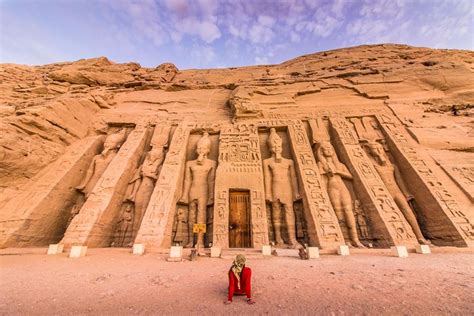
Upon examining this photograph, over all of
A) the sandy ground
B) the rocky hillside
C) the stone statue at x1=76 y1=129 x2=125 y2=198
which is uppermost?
the rocky hillside

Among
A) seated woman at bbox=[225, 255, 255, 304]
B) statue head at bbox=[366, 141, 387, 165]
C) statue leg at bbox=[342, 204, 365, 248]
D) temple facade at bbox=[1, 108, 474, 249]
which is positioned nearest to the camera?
seated woman at bbox=[225, 255, 255, 304]

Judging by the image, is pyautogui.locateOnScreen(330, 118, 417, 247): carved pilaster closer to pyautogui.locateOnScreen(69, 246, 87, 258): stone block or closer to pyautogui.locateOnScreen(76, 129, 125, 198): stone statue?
pyautogui.locateOnScreen(69, 246, 87, 258): stone block

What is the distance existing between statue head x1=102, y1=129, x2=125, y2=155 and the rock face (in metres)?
0.06

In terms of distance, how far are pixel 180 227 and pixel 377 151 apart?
8695 mm

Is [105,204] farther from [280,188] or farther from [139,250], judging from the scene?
[280,188]

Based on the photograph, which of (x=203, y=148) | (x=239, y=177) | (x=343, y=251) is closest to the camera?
(x=343, y=251)

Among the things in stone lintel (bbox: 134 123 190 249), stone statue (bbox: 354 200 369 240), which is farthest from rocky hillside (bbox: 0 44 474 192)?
stone statue (bbox: 354 200 369 240)

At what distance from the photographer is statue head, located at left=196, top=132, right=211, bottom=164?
9.56m

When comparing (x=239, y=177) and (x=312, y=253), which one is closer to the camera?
(x=312, y=253)

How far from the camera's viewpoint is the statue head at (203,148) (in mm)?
9559

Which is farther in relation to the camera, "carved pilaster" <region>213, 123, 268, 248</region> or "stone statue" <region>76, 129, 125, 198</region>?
"stone statue" <region>76, 129, 125, 198</region>

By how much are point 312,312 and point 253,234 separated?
5.17 metres

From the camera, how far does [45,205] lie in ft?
25.1

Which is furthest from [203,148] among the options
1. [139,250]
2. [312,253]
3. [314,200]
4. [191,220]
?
[312,253]
